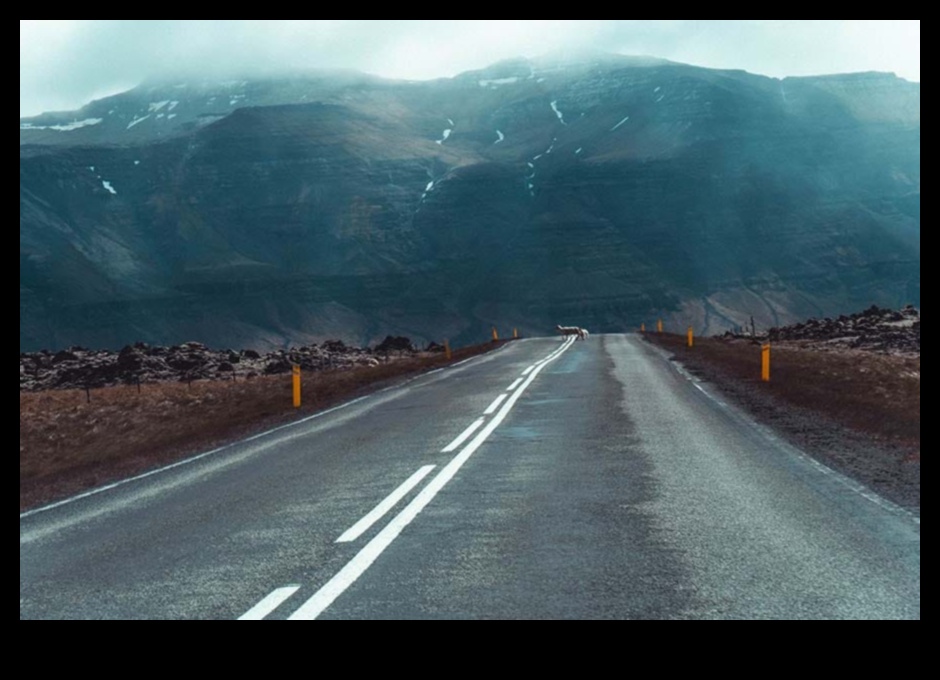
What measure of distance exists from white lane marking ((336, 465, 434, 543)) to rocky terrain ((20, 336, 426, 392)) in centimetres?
4249

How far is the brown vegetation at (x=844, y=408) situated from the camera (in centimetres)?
1154

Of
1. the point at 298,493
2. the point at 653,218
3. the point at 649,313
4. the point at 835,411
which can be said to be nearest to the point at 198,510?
the point at 298,493

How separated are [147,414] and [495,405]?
62.5 ft

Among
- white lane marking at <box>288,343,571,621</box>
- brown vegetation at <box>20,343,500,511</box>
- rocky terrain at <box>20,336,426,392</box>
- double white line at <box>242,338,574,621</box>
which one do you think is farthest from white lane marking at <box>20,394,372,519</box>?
rocky terrain at <box>20,336,426,392</box>

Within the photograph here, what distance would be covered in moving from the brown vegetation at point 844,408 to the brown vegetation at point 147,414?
10323mm

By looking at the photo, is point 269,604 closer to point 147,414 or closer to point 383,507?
point 383,507

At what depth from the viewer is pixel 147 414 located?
34.5m

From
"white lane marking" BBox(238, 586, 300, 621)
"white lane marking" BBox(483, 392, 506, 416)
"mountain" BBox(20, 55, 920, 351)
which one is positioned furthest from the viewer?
"mountain" BBox(20, 55, 920, 351)

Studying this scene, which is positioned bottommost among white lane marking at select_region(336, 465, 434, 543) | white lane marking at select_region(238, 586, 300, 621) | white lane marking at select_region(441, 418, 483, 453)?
white lane marking at select_region(441, 418, 483, 453)

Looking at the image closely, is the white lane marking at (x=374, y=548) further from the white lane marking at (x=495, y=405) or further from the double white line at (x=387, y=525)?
the white lane marking at (x=495, y=405)

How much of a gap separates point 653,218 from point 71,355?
12246 cm

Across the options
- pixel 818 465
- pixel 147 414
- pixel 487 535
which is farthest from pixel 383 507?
pixel 147 414

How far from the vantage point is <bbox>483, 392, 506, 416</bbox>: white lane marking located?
1853cm

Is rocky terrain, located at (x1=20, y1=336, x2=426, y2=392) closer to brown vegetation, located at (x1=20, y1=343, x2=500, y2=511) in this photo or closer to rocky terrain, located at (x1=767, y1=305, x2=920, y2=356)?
brown vegetation, located at (x1=20, y1=343, x2=500, y2=511)
